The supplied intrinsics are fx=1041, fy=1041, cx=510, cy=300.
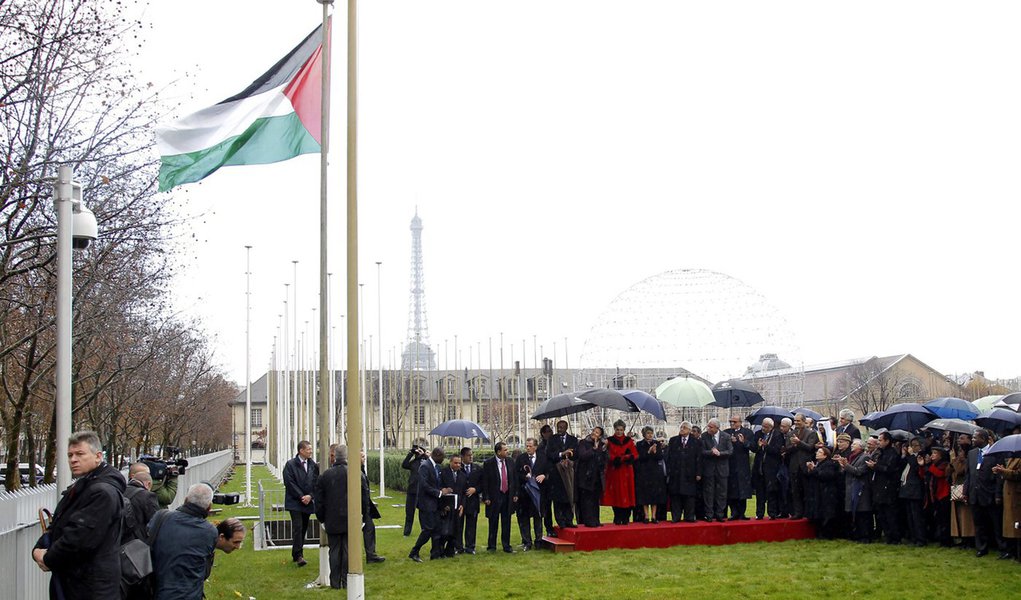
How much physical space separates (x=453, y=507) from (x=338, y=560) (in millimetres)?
3453

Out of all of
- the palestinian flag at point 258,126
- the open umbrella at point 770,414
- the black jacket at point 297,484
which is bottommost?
the black jacket at point 297,484

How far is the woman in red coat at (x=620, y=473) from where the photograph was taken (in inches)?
771

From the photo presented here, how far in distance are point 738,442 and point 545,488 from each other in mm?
4164

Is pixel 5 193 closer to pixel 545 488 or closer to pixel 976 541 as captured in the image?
pixel 545 488

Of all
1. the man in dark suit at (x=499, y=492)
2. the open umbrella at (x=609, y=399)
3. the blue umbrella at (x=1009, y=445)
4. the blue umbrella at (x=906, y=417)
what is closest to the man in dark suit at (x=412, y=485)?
the man in dark suit at (x=499, y=492)

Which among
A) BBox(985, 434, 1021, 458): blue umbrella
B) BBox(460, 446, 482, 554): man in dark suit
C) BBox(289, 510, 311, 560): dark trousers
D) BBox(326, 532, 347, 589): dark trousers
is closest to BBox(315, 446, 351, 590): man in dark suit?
BBox(326, 532, 347, 589): dark trousers

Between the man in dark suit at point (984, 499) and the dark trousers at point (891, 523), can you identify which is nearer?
the man in dark suit at point (984, 499)

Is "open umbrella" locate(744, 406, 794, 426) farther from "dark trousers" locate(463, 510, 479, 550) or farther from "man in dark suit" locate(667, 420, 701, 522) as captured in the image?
"dark trousers" locate(463, 510, 479, 550)

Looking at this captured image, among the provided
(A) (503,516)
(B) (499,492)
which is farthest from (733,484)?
(B) (499,492)

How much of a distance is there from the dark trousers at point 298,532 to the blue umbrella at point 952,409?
13.1 meters

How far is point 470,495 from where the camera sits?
18250 mm

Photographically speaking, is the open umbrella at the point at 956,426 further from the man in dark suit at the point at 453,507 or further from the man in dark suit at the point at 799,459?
the man in dark suit at the point at 453,507

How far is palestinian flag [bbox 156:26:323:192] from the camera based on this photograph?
1329 cm

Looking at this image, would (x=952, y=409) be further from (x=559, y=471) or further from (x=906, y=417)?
(x=559, y=471)
